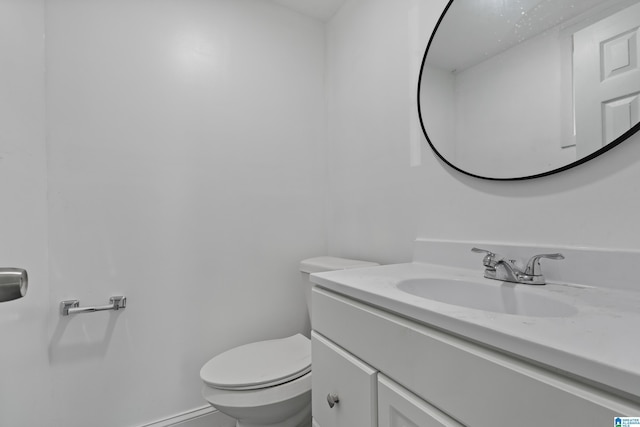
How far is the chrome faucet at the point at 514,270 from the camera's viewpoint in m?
0.71

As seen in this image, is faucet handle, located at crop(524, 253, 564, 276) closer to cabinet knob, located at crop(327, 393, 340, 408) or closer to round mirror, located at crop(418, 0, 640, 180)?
round mirror, located at crop(418, 0, 640, 180)

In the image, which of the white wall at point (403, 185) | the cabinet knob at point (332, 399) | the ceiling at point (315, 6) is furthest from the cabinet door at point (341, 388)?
the ceiling at point (315, 6)

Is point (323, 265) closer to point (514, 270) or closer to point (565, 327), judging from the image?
point (514, 270)

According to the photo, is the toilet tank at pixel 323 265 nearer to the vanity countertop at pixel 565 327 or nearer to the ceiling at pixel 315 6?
the vanity countertop at pixel 565 327

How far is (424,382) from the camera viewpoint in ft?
1.67

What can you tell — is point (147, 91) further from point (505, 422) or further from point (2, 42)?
point (505, 422)

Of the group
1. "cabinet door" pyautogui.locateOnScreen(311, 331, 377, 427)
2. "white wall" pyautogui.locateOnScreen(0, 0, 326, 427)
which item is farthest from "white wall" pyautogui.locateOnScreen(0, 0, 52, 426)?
"cabinet door" pyautogui.locateOnScreen(311, 331, 377, 427)

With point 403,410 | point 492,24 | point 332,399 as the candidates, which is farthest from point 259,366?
point 492,24

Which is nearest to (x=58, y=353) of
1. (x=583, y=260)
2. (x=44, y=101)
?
(x=44, y=101)

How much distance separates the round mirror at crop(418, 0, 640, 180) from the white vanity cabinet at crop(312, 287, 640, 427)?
59cm

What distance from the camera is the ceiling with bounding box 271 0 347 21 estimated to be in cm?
153

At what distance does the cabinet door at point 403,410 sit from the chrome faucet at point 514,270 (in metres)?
0.42

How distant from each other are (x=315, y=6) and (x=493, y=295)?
5.49 feet

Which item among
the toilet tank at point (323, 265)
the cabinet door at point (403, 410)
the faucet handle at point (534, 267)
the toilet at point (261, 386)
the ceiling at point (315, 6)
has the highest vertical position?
the ceiling at point (315, 6)
